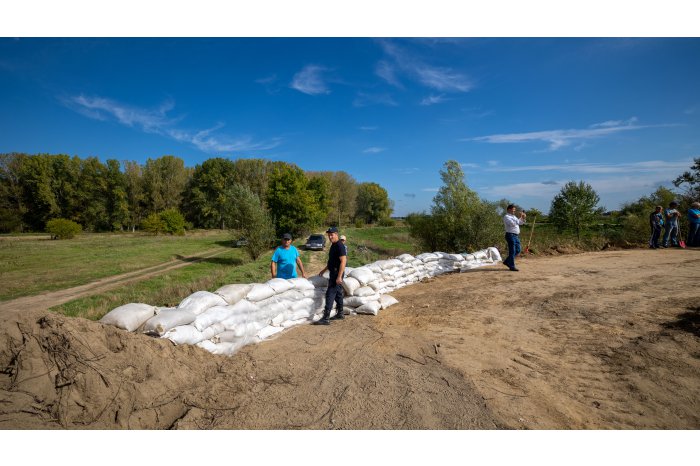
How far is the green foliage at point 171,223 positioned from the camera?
153 ft

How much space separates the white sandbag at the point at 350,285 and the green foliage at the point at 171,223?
49189 mm

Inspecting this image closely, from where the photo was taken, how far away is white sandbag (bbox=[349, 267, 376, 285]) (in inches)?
243

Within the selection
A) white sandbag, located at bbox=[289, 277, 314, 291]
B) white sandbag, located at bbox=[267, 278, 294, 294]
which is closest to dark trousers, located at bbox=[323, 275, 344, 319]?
white sandbag, located at bbox=[289, 277, 314, 291]

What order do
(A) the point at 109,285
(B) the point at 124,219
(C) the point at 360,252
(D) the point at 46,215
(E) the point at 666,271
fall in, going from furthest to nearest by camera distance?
(B) the point at 124,219 < (D) the point at 46,215 < (C) the point at 360,252 < (A) the point at 109,285 < (E) the point at 666,271

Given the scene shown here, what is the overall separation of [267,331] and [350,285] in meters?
1.90

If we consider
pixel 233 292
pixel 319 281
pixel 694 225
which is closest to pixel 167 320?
pixel 233 292

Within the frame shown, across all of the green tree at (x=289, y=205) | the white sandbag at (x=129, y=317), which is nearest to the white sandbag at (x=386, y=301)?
the white sandbag at (x=129, y=317)

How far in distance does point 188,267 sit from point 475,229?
19.2m

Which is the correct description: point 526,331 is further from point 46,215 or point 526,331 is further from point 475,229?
point 46,215

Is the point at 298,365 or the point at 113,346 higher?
the point at 113,346

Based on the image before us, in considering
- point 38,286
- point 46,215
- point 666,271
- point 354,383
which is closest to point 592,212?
point 666,271

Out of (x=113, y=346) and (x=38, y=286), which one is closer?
(x=113, y=346)

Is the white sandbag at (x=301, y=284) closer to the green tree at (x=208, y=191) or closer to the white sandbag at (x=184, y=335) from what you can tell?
the white sandbag at (x=184, y=335)

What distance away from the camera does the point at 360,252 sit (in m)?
25.9
